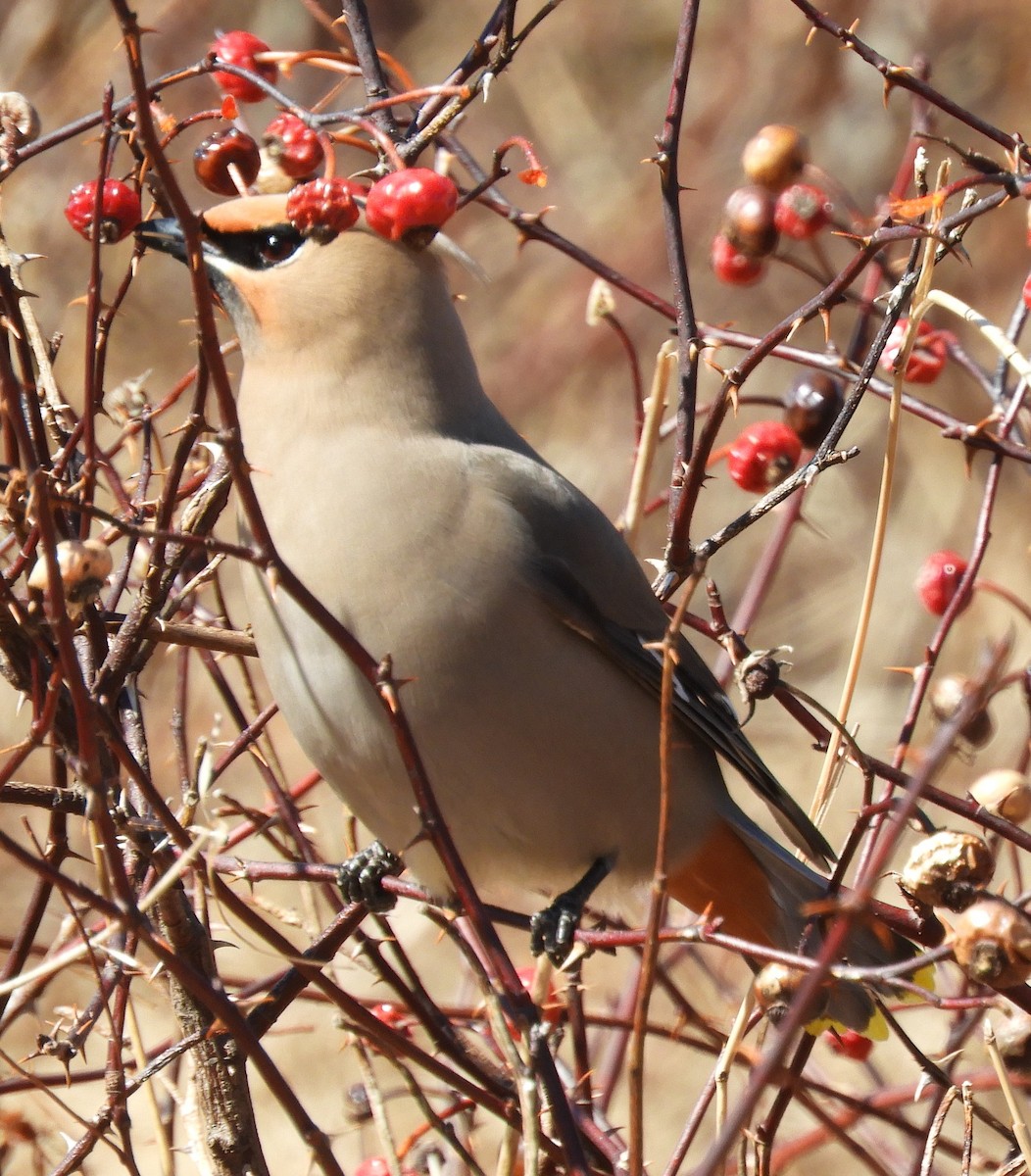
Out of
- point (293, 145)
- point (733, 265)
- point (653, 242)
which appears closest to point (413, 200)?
point (293, 145)

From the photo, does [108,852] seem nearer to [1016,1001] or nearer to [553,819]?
[1016,1001]

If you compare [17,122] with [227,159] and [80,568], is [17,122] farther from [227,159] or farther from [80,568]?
[80,568]

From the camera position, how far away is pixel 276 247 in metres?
2.57

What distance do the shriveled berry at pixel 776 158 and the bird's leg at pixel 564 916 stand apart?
1080 mm

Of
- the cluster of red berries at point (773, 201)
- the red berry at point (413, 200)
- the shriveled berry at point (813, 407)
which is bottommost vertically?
the red berry at point (413, 200)

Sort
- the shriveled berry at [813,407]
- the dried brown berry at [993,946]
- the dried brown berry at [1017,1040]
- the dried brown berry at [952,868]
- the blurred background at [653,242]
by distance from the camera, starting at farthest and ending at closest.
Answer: the blurred background at [653,242] < the shriveled berry at [813,407] < the dried brown berry at [1017,1040] < the dried brown berry at [952,868] < the dried brown berry at [993,946]

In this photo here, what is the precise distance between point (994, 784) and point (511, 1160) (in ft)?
2.46

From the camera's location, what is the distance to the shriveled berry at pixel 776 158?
7.97ft

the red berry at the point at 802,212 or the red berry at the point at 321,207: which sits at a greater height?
the red berry at the point at 802,212

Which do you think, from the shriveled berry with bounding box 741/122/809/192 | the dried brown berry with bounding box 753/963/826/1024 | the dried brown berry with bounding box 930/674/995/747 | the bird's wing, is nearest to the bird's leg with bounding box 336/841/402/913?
the bird's wing

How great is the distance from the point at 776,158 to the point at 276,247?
774 mm

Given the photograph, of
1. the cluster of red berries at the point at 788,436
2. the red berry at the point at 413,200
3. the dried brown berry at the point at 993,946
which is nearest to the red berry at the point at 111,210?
the red berry at the point at 413,200

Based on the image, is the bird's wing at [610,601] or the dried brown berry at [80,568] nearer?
the dried brown berry at [80,568]

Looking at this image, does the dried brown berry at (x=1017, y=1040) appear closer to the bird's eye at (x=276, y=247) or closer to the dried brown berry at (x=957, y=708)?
the dried brown berry at (x=957, y=708)
